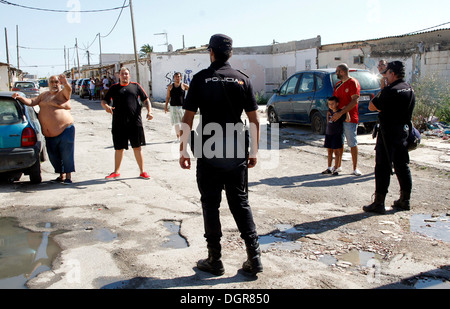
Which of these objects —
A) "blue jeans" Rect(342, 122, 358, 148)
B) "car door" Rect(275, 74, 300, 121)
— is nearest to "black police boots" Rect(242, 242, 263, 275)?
"blue jeans" Rect(342, 122, 358, 148)

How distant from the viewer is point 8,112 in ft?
20.6

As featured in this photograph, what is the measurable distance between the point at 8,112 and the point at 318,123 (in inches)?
277

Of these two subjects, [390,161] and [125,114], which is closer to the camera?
[390,161]

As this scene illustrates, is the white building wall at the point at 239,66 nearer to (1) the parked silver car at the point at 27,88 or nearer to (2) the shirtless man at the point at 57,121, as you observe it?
(1) the parked silver car at the point at 27,88

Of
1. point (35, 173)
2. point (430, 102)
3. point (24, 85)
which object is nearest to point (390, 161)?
point (35, 173)

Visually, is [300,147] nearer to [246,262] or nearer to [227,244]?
[227,244]

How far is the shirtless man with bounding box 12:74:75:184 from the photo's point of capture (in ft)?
20.5

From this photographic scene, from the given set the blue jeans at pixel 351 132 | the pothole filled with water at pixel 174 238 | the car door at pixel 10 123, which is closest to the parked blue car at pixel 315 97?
the blue jeans at pixel 351 132

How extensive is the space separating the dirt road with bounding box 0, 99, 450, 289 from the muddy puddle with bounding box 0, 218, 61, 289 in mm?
99

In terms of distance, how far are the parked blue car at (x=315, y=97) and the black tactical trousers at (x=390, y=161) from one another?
16.3 feet

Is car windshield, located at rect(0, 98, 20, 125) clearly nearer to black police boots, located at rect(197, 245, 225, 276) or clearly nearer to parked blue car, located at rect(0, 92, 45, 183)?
parked blue car, located at rect(0, 92, 45, 183)

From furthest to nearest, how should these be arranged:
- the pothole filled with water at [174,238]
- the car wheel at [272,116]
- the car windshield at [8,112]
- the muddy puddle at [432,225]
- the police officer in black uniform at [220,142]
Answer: the car wheel at [272,116]
the car windshield at [8,112]
the muddy puddle at [432,225]
the pothole filled with water at [174,238]
the police officer in black uniform at [220,142]

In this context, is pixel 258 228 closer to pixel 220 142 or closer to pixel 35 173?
pixel 220 142

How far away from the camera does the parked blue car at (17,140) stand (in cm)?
603
